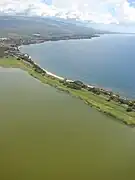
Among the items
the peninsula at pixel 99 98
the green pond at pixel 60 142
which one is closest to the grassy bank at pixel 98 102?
the peninsula at pixel 99 98

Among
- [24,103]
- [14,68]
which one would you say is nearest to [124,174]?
[24,103]

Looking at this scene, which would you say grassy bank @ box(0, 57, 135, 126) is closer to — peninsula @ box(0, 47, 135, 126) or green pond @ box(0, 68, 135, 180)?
peninsula @ box(0, 47, 135, 126)

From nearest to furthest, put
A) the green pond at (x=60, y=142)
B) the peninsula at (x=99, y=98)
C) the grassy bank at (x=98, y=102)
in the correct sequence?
the green pond at (x=60, y=142) → the grassy bank at (x=98, y=102) → the peninsula at (x=99, y=98)

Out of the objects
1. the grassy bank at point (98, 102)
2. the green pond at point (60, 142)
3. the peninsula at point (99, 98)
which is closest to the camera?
the green pond at point (60, 142)

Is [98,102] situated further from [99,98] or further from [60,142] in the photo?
[60,142]

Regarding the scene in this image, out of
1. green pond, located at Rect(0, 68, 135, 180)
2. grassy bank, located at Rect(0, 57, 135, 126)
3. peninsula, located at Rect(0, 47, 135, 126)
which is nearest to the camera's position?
green pond, located at Rect(0, 68, 135, 180)

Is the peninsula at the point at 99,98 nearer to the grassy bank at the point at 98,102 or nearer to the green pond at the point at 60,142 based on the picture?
the grassy bank at the point at 98,102

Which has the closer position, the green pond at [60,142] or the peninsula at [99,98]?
the green pond at [60,142]

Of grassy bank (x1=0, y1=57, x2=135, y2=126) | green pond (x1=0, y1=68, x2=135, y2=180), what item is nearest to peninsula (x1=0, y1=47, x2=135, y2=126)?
grassy bank (x1=0, y1=57, x2=135, y2=126)

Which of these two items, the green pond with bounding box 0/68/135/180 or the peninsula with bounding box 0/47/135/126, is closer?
the green pond with bounding box 0/68/135/180
